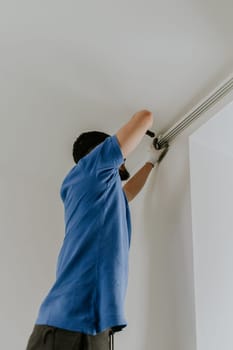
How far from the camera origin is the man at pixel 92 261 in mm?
1053

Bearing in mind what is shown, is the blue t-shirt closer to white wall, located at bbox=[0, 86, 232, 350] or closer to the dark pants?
the dark pants

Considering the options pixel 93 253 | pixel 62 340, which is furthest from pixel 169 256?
pixel 62 340

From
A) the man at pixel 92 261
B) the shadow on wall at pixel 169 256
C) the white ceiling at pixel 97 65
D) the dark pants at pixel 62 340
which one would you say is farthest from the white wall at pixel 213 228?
the dark pants at pixel 62 340

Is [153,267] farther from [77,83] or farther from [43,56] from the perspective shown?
[43,56]

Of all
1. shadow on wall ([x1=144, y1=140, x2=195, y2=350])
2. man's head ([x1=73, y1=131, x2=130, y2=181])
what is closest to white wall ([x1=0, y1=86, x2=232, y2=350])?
shadow on wall ([x1=144, y1=140, x2=195, y2=350])

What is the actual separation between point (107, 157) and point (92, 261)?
30 centimetres

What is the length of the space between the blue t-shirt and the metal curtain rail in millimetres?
458

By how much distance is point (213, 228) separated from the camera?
58.5 inches

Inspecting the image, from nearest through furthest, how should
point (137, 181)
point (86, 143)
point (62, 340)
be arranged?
point (62, 340)
point (86, 143)
point (137, 181)

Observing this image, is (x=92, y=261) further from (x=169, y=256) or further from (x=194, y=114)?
(x=194, y=114)

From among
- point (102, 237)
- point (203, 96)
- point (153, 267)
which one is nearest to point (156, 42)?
point (203, 96)

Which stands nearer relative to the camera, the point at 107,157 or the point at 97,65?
the point at 107,157

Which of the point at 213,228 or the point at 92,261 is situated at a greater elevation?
the point at 213,228

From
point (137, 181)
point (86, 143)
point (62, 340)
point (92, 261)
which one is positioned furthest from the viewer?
point (137, 181)
